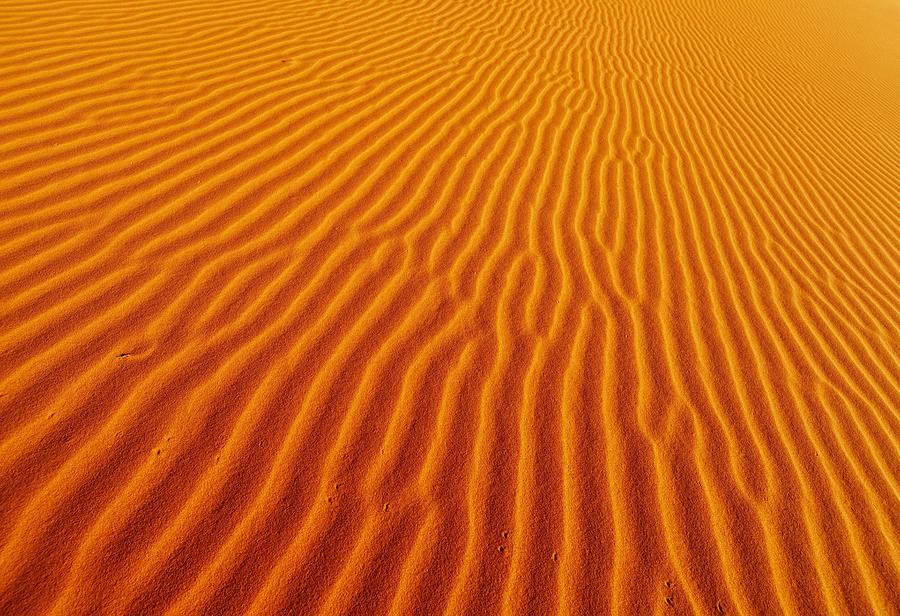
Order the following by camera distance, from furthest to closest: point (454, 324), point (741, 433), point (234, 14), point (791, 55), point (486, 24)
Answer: point (791, 55) → point (486, 24) → point (234, 14) → point (454, 324) → point (741, 433)

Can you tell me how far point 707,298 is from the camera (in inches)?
123

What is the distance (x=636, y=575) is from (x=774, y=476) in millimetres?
854

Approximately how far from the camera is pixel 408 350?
2.45 m

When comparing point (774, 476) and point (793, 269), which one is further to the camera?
point (793, 269)

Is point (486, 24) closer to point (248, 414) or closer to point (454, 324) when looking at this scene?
point (454, 324)

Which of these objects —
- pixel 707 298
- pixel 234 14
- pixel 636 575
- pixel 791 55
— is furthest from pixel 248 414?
pixel 791 55

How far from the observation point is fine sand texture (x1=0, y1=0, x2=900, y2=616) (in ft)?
5.76

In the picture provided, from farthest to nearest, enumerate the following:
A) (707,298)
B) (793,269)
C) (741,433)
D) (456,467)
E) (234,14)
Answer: (234,14) → (793,269) → (707,298) → (741,433) → (456,467)

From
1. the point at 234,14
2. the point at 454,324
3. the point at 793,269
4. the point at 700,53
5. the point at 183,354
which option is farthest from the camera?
the point at 700,53

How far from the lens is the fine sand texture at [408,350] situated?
1.76 meters

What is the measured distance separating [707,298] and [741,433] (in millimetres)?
985

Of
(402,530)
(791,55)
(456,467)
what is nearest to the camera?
(402,530)

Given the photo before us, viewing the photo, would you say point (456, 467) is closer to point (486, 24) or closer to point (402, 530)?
point (402, 530)

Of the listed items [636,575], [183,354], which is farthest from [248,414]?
[636,575]
